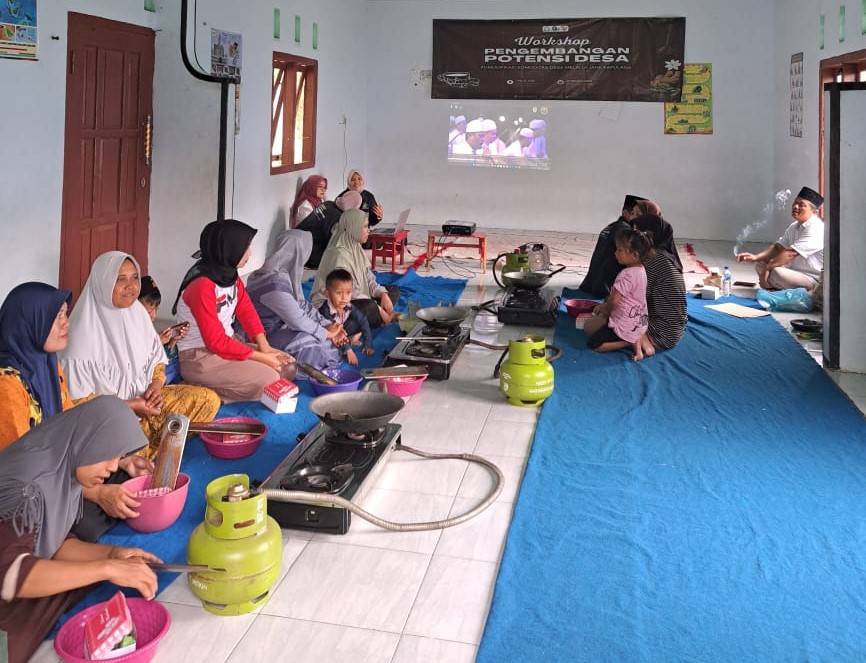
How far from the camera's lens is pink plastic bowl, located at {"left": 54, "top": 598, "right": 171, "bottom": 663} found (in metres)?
2.26

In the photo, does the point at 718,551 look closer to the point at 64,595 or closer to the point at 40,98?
the point at 64,595

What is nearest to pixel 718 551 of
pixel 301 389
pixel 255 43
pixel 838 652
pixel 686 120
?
pixel 838 652

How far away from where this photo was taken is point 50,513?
2.34m

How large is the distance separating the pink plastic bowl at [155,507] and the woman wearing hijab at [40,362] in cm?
5

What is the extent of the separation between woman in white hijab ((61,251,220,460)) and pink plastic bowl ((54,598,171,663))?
1094 mm

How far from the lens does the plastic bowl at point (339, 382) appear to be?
4383mm

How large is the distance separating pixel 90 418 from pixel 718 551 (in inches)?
81.3

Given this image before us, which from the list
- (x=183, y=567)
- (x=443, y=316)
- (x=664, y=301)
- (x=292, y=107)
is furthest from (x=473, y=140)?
(x=183, y=567)

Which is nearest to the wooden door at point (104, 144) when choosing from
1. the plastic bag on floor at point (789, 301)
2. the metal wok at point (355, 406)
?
the metal wok at point (355, 406)

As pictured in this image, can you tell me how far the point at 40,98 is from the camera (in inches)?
196

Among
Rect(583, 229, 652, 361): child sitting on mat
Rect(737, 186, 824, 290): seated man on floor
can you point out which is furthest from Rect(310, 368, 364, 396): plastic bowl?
Rect(737, 186, 824, 290): seated man on floor

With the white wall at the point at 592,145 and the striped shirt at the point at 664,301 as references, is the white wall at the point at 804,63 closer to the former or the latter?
the white wall at the point at 592,145

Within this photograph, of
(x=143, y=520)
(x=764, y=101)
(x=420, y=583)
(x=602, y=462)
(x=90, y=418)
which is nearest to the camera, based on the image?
(x=90, y=418)

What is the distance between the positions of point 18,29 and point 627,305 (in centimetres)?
370
